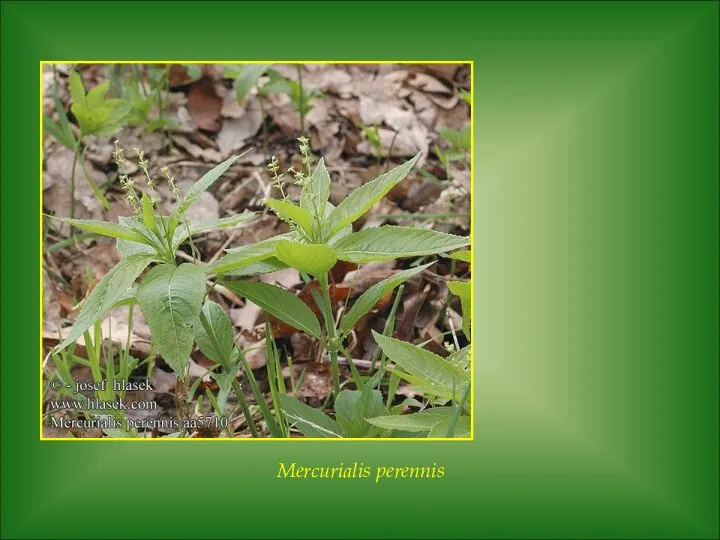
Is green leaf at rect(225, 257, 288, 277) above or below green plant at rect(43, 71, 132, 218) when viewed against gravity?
below

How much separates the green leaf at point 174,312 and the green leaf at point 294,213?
19 cm

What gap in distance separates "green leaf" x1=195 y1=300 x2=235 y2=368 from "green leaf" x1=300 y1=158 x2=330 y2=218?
1.00ft

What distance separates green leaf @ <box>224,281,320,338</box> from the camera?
1.52 m

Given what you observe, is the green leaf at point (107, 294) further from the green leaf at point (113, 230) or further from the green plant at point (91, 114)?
the green plant at point (91, 114)

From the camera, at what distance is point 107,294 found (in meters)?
1.31

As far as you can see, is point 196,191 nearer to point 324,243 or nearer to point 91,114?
point 324,243

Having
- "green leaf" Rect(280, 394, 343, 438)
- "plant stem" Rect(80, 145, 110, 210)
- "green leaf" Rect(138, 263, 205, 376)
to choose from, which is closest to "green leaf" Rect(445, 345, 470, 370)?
"green leaf" Rect(280, 394, 343, 438)

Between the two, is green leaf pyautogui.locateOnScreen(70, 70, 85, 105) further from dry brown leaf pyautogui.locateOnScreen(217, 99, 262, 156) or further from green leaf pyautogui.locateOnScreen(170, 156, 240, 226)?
green leaf pyautogui.locateOnScreen(170, 156, 240, 226)

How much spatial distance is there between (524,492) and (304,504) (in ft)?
1.47

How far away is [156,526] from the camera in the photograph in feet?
4.99

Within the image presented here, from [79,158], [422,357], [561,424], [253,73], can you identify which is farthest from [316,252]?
[79,158]

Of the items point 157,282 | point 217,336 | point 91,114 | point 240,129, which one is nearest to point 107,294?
point 157,282

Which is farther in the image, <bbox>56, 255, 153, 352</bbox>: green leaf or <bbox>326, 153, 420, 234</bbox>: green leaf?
<bbox>326, 153, 420, 234</bbox>: green leaf
